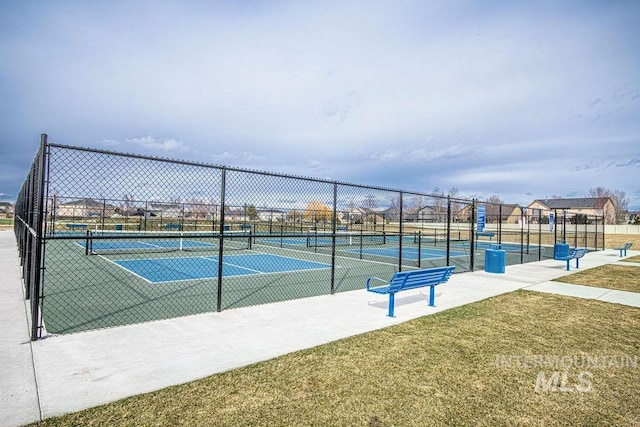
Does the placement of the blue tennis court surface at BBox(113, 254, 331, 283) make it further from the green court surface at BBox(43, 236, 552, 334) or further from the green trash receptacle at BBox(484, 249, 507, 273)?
the green trash receptacle at BBox(484, 249, 507, 273)

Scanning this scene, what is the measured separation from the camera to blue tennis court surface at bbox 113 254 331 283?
33.2 feet

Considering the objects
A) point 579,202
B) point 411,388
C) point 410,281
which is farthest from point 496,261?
point 579,202

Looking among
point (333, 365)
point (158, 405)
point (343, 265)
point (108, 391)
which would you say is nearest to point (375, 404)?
point (333, 365)

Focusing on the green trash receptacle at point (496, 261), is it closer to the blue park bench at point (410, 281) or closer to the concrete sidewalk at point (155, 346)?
the concrete sidewalk at point (155, 346)

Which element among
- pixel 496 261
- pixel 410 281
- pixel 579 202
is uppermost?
pixel 579 202

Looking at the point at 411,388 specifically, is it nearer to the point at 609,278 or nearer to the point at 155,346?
the point at 155,346

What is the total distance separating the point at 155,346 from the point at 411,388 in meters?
3.18

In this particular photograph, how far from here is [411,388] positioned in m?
3.56

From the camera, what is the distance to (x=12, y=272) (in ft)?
31.8

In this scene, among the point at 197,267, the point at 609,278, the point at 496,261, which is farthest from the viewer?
the point at 197,267

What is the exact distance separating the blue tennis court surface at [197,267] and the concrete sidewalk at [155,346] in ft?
11.1

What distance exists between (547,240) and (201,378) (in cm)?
4108

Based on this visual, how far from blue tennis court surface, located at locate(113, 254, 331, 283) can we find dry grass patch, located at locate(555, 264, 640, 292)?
8.10m

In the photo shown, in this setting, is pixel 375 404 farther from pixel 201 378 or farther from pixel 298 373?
pixel 201 378
